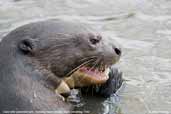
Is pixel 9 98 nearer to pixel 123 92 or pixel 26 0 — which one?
pixel 123 92

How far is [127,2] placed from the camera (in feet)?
27.5

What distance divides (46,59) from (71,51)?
0.68ft

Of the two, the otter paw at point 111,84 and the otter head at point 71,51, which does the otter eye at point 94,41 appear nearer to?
the otter head at point 71,51

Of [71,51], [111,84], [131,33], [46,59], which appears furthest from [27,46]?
[131,33]

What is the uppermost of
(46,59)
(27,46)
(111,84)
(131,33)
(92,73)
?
(27,46)

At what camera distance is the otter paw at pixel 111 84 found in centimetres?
580

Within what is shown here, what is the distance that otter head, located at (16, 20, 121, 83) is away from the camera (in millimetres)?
5270

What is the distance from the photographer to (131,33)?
735 centimetres

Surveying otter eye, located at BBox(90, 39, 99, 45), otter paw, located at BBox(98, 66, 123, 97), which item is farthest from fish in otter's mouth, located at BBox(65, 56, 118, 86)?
otter paw, located at BBox(98, 66, 123, 97)

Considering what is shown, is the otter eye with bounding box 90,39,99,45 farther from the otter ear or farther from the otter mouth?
the otter ear

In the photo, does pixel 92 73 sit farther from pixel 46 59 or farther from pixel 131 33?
pixel 131 33

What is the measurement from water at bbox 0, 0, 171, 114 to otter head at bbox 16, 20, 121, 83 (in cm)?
51

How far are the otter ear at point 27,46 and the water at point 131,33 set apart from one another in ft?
2.55

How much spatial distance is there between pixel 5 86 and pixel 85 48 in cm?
72
